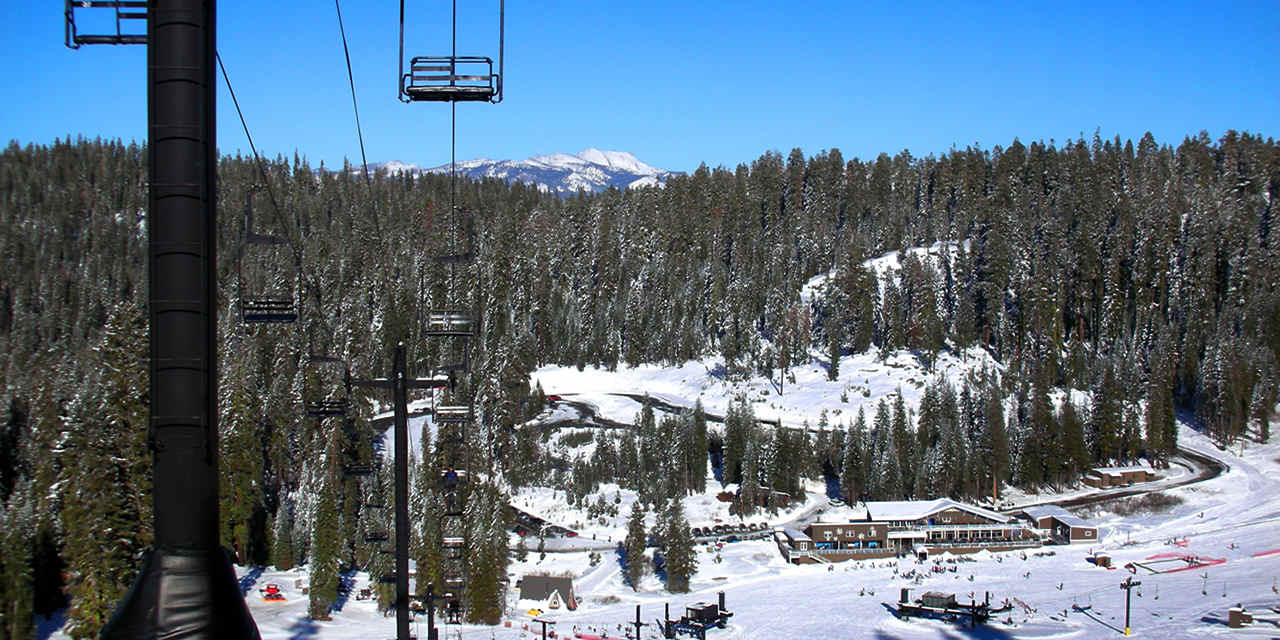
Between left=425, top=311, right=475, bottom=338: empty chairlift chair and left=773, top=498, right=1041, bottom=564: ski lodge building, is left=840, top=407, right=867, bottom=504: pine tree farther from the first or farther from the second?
left=425, top=311, right=475, bottom=338: empty chairlift chair

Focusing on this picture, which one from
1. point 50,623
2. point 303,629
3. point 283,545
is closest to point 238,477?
point 283,545

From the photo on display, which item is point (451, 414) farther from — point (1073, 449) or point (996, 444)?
point (1073, 449)

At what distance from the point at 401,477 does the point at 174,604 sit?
30.2 ft

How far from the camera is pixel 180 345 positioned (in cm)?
548

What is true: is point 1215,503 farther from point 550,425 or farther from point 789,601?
point 550,425

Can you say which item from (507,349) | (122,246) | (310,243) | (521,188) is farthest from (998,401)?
(122,246)

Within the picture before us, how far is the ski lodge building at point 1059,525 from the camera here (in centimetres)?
6308

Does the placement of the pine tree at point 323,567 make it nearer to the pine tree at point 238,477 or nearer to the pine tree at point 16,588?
the pine tree at point 238,477

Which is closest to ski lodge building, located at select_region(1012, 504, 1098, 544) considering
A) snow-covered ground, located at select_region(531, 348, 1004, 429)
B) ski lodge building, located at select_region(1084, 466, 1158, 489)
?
ski lodge building, located at select_region(1084, 466, 1158, 489)

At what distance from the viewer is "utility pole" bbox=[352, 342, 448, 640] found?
13.9 metres

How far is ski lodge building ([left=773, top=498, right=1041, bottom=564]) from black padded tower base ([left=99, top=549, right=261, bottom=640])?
58.0 m

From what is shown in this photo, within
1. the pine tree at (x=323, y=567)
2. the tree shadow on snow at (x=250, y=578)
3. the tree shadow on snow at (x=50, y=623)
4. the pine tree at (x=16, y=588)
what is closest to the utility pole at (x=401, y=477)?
the pine tree at (x=16, y=588)

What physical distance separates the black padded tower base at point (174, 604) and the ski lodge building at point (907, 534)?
58.0 meters

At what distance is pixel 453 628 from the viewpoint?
43875 mm
